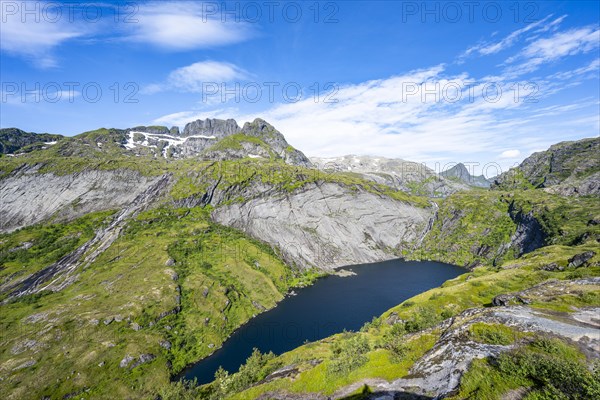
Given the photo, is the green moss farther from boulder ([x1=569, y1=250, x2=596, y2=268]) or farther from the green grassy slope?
the green grassy slope

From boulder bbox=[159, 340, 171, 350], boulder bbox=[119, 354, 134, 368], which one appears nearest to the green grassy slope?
boulder bbox=[119, 354, 134, 368]

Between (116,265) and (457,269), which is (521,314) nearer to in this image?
(116,265)

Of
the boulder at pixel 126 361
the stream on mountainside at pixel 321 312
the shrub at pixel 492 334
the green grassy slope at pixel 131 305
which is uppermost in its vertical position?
the shrub at pixel 492 334

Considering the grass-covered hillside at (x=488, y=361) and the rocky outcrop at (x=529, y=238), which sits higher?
the grass-covered hillside at (x=488, y=361)

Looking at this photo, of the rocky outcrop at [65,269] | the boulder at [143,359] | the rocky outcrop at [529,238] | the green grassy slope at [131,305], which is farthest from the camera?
the rocky outcrop at [529,238]

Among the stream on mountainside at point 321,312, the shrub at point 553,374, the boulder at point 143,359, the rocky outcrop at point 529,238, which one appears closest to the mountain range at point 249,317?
the shrub at point 553,374

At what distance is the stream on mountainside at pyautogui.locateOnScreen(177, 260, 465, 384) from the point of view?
102m

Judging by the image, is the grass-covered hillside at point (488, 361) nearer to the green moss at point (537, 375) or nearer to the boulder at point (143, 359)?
the green moss at point (537, 375)

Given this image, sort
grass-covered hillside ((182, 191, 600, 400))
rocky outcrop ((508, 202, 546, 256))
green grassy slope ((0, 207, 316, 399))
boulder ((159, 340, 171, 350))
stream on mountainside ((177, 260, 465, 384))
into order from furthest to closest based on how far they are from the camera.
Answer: rocky outcrop ((508, 202, 546, 256)), stream on mountainside ((177, 260, 465, 384)), boulder ((159, 340, 171, 350)), green grassy slope ((0, 207, 316, 399)), grass-covered hillside ((182, 191, 600, 400))

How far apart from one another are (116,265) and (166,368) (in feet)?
252

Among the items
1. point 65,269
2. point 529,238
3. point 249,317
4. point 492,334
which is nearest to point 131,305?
point 249,317

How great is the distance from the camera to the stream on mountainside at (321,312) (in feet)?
336

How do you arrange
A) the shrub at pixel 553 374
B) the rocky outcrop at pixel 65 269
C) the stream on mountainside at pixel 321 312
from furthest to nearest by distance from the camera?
the rocky outcrop at pixel 65 269 → the stream on mountainside at pixel 321 312 → the shrub at pixel 553 374

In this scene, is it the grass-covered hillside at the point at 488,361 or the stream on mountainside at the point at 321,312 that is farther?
the stream on mountainside at the point at 321,312
